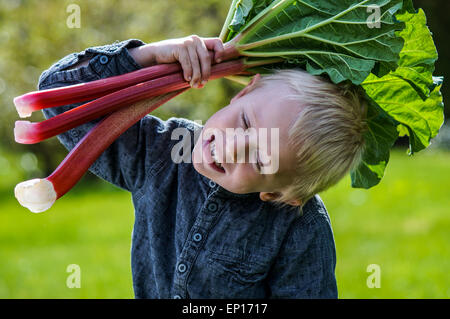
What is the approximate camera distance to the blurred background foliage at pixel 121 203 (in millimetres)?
4961

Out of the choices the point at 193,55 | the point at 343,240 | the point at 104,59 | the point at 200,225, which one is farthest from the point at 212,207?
the point at 343,240

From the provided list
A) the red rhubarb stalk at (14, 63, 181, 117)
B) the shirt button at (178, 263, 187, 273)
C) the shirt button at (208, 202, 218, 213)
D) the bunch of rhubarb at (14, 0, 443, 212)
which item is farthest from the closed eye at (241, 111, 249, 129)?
the shirt button at (178, 263, 187, 273)

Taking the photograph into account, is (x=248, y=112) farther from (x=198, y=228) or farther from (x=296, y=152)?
(x=198, y=228)

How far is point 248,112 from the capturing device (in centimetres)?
218

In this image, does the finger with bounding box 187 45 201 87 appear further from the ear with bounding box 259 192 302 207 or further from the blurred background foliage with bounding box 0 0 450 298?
the blurred background foliage with bounding box 0 0 450 298

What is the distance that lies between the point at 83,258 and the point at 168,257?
376cm

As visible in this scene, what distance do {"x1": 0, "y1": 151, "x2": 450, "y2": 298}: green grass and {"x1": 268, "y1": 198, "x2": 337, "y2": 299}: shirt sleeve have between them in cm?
189

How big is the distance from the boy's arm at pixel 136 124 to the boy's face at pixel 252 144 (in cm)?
25

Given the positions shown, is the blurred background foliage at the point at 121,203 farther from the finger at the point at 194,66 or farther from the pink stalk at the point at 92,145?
the finger at the point at 194,66

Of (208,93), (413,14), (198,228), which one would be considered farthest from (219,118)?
(208,93)

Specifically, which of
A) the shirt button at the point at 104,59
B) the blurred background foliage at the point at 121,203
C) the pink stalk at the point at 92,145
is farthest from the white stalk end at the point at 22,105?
the blurred background foliage at the point at 121,203

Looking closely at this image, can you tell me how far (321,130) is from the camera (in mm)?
2203

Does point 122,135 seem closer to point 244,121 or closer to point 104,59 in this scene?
point 104,59

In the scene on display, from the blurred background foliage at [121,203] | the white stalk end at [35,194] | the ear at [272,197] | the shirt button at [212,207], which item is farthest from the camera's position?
the blurred background foliage at [121,203]
